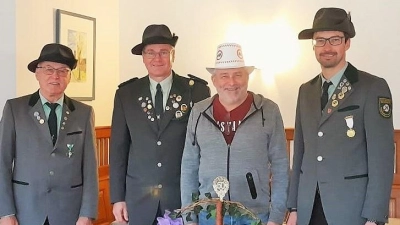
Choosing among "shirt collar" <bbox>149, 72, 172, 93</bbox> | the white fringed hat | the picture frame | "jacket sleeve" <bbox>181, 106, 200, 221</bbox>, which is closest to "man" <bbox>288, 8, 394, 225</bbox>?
the white fringed hat

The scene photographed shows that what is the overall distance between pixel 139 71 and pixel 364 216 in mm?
3309

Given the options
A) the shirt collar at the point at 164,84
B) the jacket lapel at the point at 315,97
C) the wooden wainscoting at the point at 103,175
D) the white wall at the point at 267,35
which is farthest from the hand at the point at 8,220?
the white wall at the point at 267,35

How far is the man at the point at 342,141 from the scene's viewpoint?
2.27 metres

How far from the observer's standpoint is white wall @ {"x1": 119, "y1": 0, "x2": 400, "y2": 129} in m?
4.43

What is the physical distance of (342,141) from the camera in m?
2.36

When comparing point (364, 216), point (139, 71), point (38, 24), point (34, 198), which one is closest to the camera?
point (364, 216)

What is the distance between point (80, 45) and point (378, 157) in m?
2.97

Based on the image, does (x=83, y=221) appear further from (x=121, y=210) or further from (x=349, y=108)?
(x=349, y=108)

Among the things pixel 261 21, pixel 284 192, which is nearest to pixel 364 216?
pixel 284 192

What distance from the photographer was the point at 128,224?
2.94 m

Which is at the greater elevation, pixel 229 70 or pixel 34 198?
pixel 229 70

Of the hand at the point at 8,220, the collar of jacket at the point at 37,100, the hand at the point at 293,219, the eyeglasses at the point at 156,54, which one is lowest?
the hand at the point at 8,220

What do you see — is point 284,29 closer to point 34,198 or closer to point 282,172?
point 282,172

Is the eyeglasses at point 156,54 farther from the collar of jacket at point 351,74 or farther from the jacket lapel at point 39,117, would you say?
the collar of jacket at point 351,74
